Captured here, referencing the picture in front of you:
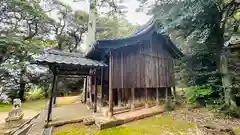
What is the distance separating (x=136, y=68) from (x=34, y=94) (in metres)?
14.2

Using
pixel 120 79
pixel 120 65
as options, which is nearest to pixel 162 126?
pixel 120 79

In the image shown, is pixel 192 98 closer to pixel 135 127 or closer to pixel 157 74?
pixel 157 74

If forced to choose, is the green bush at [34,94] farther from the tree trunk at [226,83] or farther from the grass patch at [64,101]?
the tree trunk at [226,83]

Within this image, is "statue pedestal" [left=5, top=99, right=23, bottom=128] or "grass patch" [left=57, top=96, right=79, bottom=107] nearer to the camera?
"statue pedestal" [left=5, top=99, right=23, bottom=128]

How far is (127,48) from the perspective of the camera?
6590 millimetres

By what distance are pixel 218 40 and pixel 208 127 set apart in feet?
13.4

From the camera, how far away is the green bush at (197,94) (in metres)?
7.08

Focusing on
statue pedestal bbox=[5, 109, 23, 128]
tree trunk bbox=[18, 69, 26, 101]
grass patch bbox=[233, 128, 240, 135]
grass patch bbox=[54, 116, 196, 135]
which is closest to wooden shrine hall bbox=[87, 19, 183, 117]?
grass patch bbox=[54, 116, 196, 135]

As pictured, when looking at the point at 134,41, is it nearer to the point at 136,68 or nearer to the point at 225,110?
the point at 136,68

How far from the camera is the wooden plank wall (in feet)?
20.2

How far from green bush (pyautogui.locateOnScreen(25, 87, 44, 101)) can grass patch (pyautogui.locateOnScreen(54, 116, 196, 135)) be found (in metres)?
13.2

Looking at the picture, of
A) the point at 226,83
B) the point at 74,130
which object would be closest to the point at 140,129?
the point at 74,130

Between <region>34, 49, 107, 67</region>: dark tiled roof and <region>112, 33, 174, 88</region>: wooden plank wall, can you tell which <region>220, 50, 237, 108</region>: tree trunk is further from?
<region>34, 49, 107, 67</region>: dark tiled roof

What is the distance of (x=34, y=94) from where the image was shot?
51.3 ft
